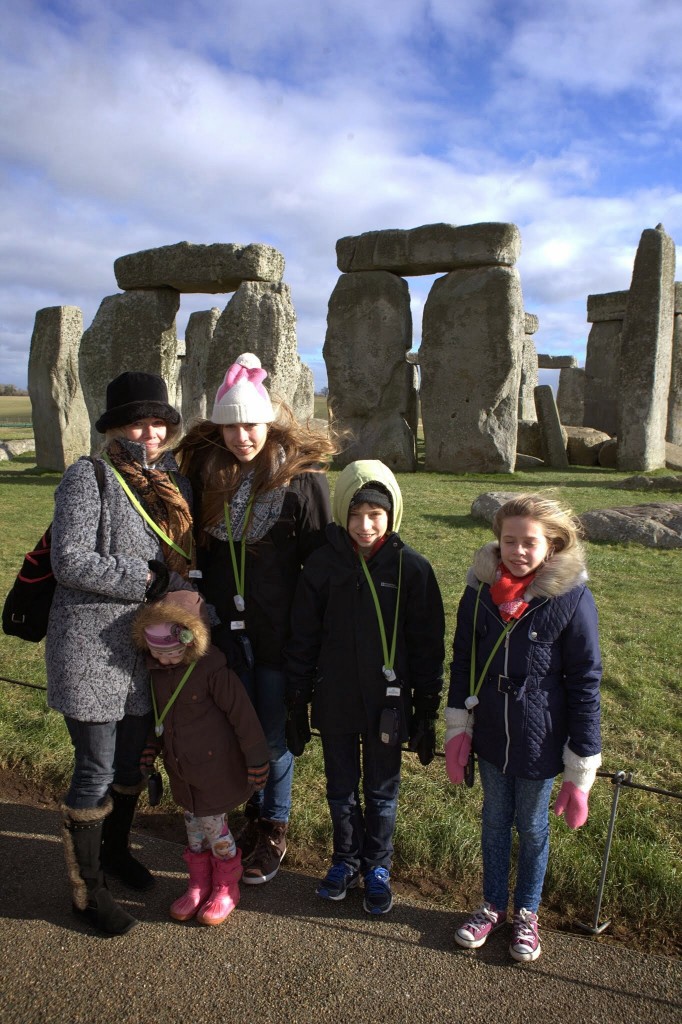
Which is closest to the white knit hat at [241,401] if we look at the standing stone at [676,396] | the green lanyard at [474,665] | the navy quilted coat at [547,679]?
the green lanyard at [474,665]

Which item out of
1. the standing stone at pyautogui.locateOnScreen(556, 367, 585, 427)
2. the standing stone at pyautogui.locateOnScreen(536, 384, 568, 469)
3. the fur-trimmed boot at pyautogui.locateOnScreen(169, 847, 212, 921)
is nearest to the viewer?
the fur-trimmed boot at pyautogui.locateOnScreen(169, 847, 212, 921)

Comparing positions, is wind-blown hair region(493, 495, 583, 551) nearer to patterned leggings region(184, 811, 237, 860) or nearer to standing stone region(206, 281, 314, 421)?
patterned leggings region(184, 811, 237, 860)

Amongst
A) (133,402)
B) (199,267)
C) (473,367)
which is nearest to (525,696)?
(133,402)

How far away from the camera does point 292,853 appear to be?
2711 mm

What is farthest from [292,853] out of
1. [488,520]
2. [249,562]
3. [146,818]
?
[488,520]

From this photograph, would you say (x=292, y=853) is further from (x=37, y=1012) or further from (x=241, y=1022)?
(x=37, y=1012)

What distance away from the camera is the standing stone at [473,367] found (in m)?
11.4

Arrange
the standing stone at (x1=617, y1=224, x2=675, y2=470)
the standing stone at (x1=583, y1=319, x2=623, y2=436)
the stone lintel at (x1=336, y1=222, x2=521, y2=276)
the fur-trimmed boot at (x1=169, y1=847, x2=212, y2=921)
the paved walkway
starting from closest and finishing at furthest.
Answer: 1. the paved walkway
2. the fur-trimmed boot at (x1=169, y1=847, x2=212, y2=921)
3. the stone lintel at (x1=336, y1=222, x2=521, y2=276)
4. the standing stone at (x1=617, y1=224, x2=675, y2=470)
5. the standing stone at (x1=583, y1=319, x2=623, y2=436)

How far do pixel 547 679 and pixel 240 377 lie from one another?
136cm

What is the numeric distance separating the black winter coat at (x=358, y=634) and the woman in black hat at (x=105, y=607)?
17.9 inches

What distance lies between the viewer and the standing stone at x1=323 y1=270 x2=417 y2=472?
12.1m

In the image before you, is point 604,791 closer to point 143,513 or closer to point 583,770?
point 583,770

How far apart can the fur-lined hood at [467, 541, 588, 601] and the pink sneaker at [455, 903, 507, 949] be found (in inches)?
36.1

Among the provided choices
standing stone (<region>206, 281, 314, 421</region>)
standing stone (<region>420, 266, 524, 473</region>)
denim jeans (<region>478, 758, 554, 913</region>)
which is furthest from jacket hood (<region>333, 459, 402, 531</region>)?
standing stone (<region>420, 266, 524, 473</region>)
